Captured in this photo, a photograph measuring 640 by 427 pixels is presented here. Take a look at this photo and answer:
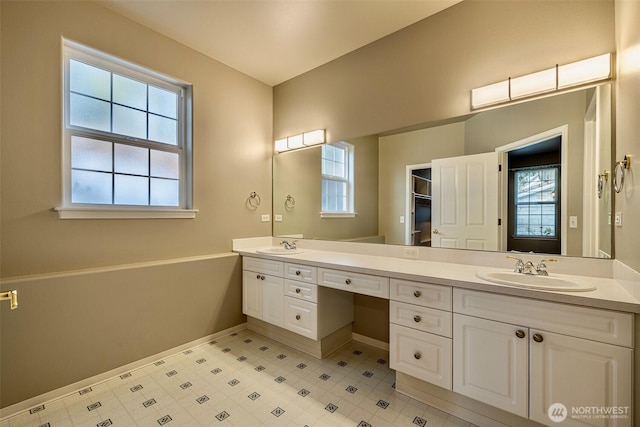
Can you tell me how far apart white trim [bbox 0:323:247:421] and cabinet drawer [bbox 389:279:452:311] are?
1928 millimetres

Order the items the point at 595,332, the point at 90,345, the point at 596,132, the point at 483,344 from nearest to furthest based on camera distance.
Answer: the point at 595,332
the point at 483,344
the point at 596,132
the point at 90,345

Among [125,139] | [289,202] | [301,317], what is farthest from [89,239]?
[289,202]

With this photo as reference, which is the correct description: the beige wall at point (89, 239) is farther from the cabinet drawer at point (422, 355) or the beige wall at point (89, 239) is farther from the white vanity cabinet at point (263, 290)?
the cabinet drawer at point (422, 355)

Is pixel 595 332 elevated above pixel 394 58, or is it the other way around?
pixel 394 58

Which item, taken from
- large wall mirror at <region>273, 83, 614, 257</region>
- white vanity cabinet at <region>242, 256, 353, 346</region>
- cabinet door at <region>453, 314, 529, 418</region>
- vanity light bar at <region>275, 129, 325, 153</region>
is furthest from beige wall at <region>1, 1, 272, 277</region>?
cabinet door at <region>453, 314, 529, 418</region>

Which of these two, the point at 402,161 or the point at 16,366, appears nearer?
the point at 16,366

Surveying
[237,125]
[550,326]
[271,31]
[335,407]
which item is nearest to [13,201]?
[237,125]

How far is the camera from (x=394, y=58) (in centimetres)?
237

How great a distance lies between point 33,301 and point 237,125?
7.17 feet

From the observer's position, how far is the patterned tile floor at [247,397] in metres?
1.65

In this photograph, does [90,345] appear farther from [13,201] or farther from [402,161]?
[402,161]

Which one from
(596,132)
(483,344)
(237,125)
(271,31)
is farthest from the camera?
(237,125)

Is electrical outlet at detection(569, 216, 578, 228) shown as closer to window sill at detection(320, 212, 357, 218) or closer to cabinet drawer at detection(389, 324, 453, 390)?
cabinet drawer at detection(389, 324, 453, 390)

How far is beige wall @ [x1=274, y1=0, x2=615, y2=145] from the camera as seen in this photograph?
1.67m
